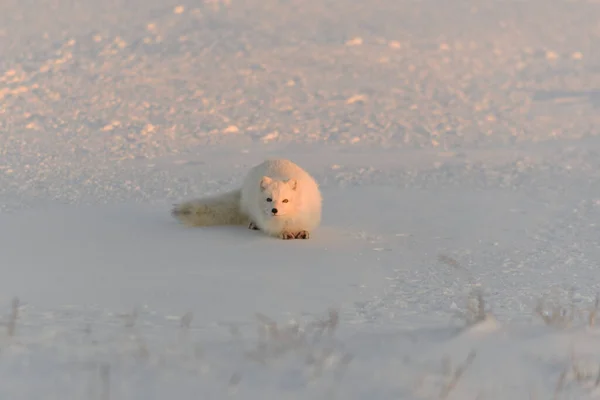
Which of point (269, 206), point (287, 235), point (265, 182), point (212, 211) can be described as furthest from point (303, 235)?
point (212, 211)

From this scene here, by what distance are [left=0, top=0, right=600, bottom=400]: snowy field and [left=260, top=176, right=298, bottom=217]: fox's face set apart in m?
0.25

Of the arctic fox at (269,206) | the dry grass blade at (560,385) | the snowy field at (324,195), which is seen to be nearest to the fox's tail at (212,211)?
the arctic fox at (269,206)

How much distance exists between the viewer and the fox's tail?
261 inches

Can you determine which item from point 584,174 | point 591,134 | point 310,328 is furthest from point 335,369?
point 591,134

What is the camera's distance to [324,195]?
8.15 metres

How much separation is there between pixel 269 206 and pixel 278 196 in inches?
4.1

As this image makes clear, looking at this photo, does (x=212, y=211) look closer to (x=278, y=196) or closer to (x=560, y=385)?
(x=278, y=196)

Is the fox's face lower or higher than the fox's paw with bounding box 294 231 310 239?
higher

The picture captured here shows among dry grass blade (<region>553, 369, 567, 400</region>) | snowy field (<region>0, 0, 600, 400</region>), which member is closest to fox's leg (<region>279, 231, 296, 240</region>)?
snowy field (<region>0, 0, 600, 400</region>)

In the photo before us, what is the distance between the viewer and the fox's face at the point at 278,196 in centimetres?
614

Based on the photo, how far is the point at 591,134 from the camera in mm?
11602

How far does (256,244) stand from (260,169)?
36.0 inches

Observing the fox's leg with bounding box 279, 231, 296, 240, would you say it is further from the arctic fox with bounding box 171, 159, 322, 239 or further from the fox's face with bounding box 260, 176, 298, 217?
the fox's face with bounding box 260, 176, 298, 217

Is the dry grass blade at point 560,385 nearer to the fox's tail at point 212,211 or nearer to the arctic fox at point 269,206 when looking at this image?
the arctic fox at point 269,206
